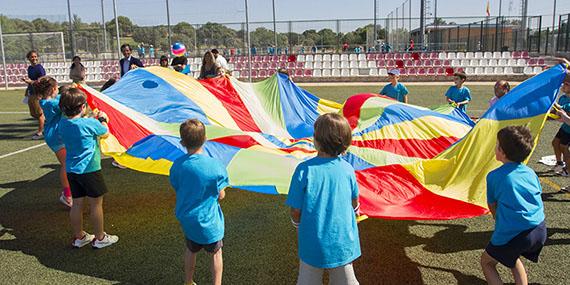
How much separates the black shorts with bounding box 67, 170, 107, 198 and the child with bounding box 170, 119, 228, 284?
1264 mm

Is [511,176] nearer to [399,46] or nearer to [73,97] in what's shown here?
[73,97]

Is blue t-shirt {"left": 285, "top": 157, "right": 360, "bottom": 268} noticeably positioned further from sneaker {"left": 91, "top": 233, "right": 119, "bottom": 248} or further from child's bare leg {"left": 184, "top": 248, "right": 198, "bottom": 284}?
sneaker {"left": 91, "top": 233, "right": 119, "bottom": 248}

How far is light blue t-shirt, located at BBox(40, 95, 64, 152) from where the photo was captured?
14.8ft

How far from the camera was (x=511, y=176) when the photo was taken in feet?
8.72

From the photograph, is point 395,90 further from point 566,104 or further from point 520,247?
point 520,247

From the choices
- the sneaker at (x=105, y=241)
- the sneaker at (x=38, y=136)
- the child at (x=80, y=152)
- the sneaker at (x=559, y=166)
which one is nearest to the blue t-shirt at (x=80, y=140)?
the child at (x=80, y=152)

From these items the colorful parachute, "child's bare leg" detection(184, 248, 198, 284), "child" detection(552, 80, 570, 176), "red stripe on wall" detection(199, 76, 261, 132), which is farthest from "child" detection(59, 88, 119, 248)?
"child" detection(552, 80, 570, 176)

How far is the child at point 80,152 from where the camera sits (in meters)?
3.72

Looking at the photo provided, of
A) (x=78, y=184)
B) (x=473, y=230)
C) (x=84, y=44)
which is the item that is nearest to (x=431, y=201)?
(x=473, y=230)

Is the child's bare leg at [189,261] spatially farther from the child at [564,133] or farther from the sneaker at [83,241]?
the child at [564,133]

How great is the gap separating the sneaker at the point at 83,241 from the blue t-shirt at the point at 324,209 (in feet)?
7.90

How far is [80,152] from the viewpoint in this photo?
12.4 feet

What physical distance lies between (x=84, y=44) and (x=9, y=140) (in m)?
19.1

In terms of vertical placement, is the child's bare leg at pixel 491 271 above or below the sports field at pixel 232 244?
above
